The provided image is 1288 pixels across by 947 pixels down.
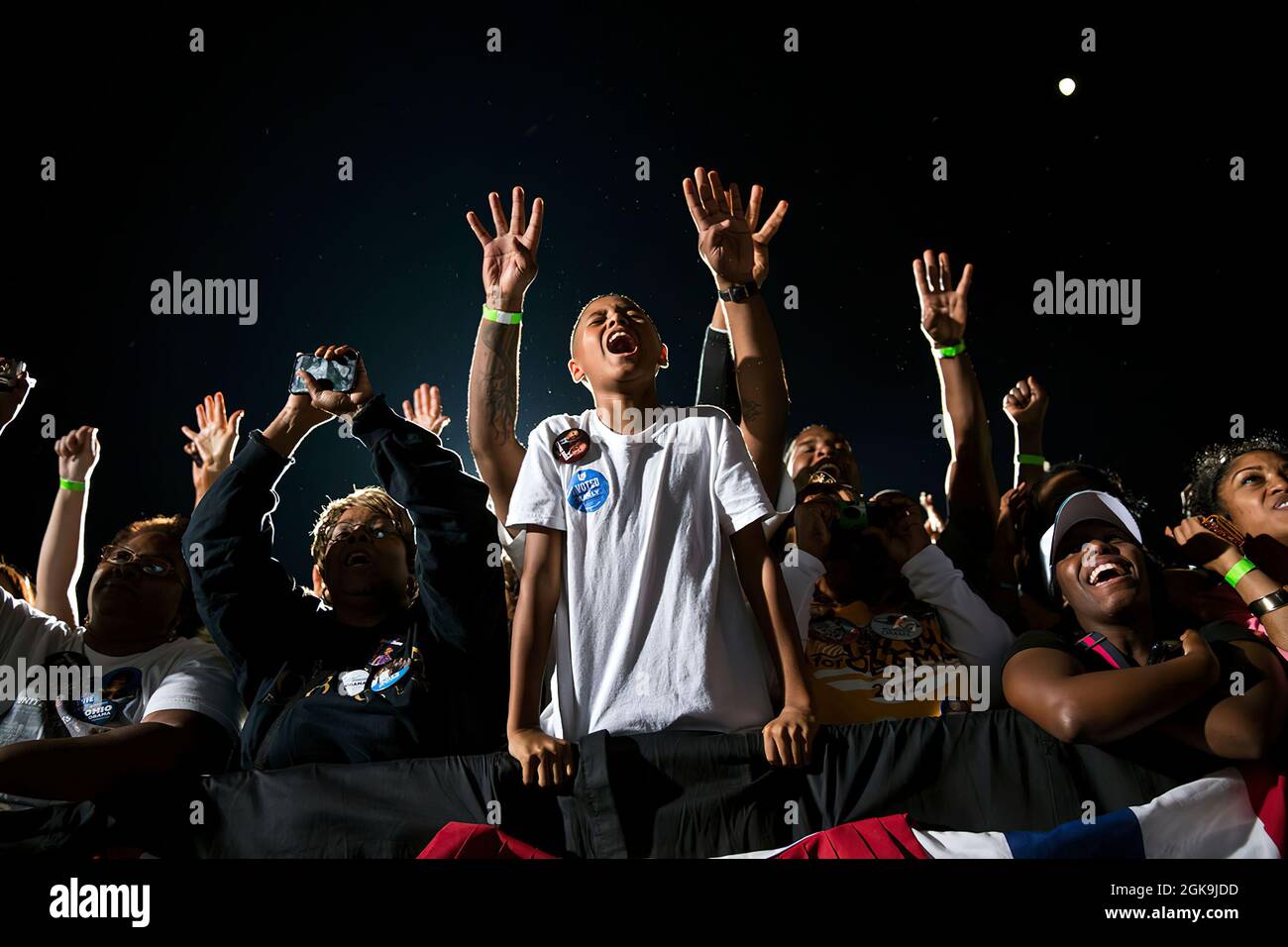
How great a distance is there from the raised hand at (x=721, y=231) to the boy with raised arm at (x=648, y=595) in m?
0.44

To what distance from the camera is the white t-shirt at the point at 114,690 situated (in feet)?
9.13

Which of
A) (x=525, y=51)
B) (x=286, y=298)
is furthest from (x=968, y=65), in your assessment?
(x=286, y=298)

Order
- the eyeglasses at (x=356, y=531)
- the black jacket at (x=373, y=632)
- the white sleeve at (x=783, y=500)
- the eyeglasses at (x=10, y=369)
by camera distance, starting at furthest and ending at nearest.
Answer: the eyeglasses at (x=10, y=369)
the eyeglasses at (x=356, y=531)
the white sleeve at (x=783, y=500)
the black jacket at (x=373, y=632)

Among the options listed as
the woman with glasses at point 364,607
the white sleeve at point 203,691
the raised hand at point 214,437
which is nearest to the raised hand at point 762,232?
the woman with glasses at point 364,607

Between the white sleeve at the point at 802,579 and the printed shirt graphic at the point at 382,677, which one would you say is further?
the white sleeve at the point at 802,579

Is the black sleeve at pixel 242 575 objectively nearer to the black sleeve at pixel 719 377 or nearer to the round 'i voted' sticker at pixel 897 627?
the black sleeve at pixel 719 377

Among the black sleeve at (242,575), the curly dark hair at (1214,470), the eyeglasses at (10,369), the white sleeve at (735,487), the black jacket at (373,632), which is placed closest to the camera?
Result: the white sleeve at (735,487)

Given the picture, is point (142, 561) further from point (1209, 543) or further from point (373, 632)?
point (1209, 543)

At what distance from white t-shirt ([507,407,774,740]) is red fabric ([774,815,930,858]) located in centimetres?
33

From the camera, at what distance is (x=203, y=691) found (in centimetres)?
278

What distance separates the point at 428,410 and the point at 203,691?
1774mm

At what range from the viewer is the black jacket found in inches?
105

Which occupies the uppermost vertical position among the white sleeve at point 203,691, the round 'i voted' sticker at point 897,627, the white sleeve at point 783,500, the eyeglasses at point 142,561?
the white sleeve at point 783,500

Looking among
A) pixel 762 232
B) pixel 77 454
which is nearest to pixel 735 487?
pixel 762 232
